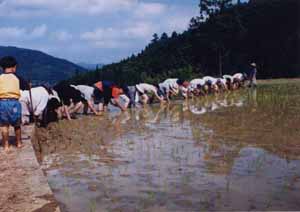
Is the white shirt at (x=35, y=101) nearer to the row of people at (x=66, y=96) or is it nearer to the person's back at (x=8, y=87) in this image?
the row of people at (x=66, y=96)

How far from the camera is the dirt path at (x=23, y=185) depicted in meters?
4.09

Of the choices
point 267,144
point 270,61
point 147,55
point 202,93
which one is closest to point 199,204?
point 267,144

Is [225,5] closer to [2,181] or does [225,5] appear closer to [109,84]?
[109,84]

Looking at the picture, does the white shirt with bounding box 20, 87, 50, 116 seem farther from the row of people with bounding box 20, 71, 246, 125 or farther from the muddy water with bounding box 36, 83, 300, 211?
the muddy water with bounding box 36, 83, 300, 211

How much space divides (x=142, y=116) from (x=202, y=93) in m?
7.27

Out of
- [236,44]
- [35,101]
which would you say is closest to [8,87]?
[35,101]

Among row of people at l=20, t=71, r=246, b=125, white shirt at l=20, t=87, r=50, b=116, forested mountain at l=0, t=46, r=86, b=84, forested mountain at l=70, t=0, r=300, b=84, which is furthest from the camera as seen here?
forested mountain at l=0, t=46, r=86, b=84

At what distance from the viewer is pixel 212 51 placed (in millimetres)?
36562

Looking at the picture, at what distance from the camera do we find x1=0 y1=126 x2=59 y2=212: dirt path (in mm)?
4087

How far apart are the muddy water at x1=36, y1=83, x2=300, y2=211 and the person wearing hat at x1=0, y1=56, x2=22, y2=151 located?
76 cm

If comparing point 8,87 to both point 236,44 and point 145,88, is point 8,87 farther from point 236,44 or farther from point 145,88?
point 236,44

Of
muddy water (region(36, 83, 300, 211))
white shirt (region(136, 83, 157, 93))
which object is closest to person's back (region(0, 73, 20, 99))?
muddy water (region(36, 83, 300, 211))

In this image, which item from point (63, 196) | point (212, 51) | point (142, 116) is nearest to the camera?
point (63, 196)

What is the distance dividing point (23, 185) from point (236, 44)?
106ft
